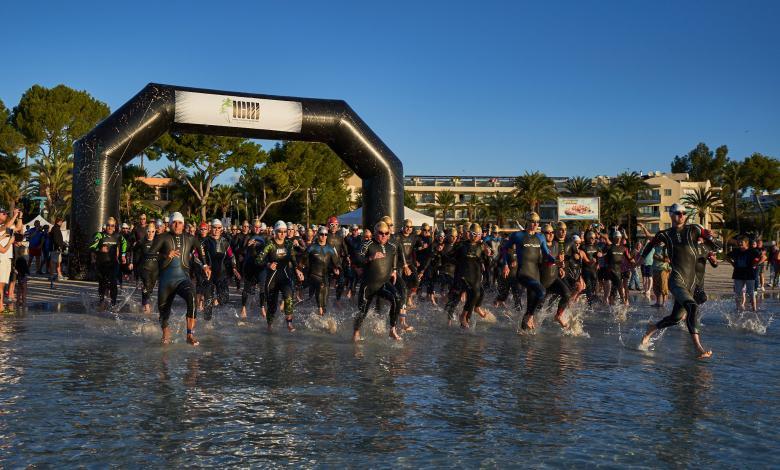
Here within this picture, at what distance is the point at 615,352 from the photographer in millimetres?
8906

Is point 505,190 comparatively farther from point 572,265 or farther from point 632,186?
point 572,265

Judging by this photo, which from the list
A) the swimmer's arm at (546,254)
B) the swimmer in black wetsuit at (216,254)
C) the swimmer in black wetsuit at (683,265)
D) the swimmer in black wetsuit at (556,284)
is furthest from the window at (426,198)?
the swimmer in black wetsuit at (683,265)

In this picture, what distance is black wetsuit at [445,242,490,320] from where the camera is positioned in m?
11.3

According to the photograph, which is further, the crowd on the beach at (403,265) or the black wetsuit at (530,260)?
the black wetsuit at (530,260)

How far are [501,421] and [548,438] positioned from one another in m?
0.54

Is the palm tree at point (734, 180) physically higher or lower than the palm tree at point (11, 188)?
higher

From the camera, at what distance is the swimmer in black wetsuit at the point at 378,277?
9.78 meters

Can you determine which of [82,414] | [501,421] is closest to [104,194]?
[82,414]

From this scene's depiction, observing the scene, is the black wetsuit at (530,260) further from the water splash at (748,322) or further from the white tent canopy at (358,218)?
the white tent canopy at (358,218)

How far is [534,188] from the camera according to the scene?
92000 mm

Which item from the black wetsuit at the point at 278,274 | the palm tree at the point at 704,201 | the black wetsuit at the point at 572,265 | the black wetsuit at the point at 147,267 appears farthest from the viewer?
the palm tree at the point at 704,201

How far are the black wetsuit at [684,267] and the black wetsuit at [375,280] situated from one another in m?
3.49

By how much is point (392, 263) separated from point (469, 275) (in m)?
1.88

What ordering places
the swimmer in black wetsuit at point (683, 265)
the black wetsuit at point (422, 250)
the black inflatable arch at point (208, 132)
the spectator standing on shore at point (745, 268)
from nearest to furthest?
the swimmer in black wetsuit at point (683, 265) < the spectator standing on shore at point (745, 268) < the black wetsuit at point (422, 250) < the black inflatable arch at point (208, 132)
